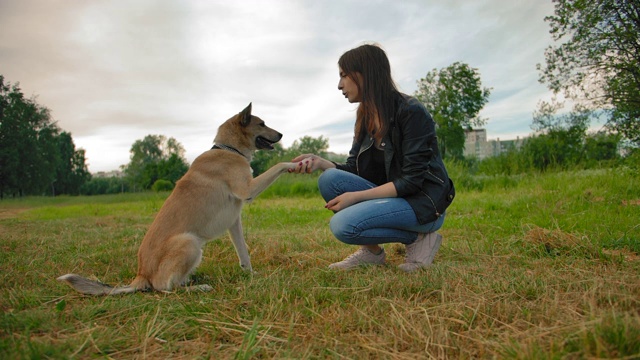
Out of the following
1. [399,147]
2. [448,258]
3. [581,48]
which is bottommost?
[448,258]

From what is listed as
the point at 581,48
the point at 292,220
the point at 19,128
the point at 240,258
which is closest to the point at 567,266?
the point at 240,258

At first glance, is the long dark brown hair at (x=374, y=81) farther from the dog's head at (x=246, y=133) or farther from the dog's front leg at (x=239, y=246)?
the dog's front leg at (x=239, y=246)

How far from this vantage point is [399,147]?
3.39 m

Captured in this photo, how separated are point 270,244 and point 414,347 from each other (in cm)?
304

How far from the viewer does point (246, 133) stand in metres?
4.57

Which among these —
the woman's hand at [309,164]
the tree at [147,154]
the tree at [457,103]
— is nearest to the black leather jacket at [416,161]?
the woman's hand at [309,164]

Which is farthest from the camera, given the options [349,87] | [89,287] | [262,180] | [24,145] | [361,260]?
[24,145]

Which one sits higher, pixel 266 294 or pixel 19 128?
pixel 19 128

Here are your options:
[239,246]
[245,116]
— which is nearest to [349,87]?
[245,116]

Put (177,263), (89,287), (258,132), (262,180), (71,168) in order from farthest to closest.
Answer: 1. (71,168)
2. (258,132)
3. (262,180)
4. (177,263)
5. (89,287)

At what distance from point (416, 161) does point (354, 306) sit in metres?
1.42

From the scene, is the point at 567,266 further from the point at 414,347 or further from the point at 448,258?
the point at 414,347

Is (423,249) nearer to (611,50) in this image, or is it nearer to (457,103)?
(611,50)

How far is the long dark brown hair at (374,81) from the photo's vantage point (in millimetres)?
3355
